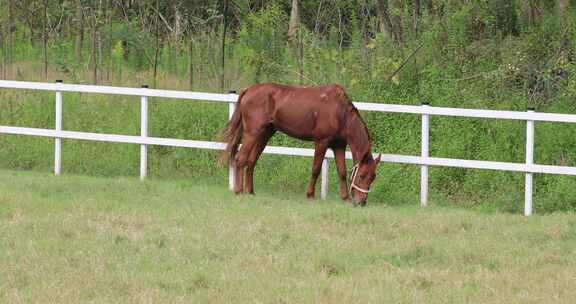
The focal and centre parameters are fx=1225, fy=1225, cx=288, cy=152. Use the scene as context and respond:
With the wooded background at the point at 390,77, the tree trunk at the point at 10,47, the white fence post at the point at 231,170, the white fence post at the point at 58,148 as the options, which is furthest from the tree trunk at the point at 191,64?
the white fence post at the point at 231,170

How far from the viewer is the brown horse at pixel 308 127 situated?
1425cm

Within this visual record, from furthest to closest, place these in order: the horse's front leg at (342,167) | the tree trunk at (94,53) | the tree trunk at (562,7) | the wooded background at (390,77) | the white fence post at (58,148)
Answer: the tree trunk at (94,53) → the tree trunk at (562,7) → the white fence post at (58,148) → the wooded background at (390,77) → the horse's front leg at (342,167)

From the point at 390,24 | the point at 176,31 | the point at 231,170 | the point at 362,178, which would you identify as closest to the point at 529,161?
the point at 362,178

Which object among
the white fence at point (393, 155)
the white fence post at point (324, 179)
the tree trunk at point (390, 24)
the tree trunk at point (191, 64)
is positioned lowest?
the white fence post at point (324, 179)

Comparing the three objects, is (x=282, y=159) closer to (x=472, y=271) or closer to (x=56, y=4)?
(x=472, y=271)

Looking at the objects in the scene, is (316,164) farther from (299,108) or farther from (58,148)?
(58,148)

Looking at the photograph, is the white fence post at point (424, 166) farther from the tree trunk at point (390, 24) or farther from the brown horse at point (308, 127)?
the tree trunk at point (390, 24)

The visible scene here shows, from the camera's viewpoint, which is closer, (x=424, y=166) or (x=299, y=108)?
(x=299, y=108)

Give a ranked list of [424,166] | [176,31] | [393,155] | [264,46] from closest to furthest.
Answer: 1. [424,166]
2. [393,155]
3. [264,46]
4. [176,31]

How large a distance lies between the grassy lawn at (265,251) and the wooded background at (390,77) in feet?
6.20

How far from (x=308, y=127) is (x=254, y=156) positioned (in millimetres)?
811

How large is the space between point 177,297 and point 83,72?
12986mm

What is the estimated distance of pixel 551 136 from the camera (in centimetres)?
1577

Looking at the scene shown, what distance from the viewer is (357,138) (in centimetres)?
1427
